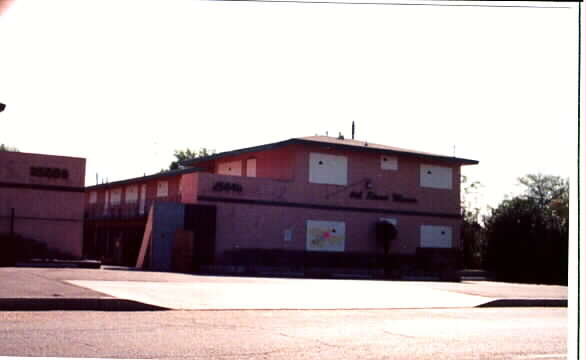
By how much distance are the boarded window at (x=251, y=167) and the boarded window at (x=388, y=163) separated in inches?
253

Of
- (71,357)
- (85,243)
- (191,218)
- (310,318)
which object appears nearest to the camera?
(71,357)

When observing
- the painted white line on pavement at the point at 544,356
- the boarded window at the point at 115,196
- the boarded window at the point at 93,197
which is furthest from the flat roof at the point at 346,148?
the painted white line on pavement at the point at 544,356

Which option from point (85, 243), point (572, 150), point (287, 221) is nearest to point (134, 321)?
point (572, 150)

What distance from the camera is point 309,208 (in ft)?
116

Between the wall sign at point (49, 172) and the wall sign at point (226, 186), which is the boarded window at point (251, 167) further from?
the wall sign at point (49, 172)

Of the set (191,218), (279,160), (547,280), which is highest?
(279,160)

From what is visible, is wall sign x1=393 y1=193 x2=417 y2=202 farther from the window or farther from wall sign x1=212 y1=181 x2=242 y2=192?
the window

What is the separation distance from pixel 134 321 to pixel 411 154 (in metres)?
30.0

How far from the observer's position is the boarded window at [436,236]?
39188 mm

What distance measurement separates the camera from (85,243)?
47.9 meters

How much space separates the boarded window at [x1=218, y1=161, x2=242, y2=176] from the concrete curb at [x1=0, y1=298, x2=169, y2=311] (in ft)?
89.5

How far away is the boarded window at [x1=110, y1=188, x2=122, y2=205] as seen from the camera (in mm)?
47906

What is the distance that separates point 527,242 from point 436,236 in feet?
15.4

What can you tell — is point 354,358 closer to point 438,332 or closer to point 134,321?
point 438,332
